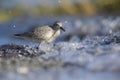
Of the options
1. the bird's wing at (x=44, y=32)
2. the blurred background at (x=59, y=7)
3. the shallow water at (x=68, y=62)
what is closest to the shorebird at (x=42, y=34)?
the bird's wing at (x=44, y=32)

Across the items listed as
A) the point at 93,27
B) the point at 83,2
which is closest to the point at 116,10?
the point at 83,2

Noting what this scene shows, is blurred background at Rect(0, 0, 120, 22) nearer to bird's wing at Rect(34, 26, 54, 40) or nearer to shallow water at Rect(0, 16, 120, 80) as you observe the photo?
shallow water at Rect(0, 16, 120, 80)

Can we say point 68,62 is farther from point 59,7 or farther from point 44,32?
point 59,7

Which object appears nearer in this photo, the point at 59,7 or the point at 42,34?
the point at 42,34

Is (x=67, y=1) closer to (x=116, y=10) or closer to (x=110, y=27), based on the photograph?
(x=116, y=10)

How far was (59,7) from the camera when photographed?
933 inches

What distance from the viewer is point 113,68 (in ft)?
35.8

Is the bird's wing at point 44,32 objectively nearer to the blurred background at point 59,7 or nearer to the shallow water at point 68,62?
the shallow water at point 68,62

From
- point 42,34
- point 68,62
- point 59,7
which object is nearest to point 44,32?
point 42,34

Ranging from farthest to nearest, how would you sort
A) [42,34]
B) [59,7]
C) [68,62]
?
[59,7] < [42,34] < [68,62]

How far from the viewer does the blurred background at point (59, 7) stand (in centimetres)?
2339

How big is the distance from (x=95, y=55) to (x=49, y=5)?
12.1 metres

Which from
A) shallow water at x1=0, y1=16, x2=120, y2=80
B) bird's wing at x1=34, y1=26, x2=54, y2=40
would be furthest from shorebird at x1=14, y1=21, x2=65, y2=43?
shallow water at x1=0, y1=16, x2=120, y2=80

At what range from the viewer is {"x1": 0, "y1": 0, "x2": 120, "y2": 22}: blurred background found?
23391 millimetres
